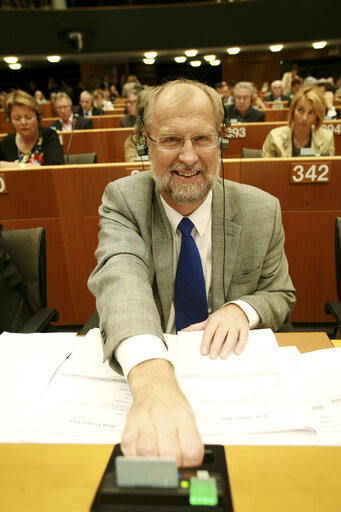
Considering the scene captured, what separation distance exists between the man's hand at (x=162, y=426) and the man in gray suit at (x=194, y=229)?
0.25 meters

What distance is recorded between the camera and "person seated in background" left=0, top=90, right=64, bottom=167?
289cm

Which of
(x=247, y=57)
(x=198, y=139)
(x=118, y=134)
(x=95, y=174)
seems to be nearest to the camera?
(x=198, y=139)

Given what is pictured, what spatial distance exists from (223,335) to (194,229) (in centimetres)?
47

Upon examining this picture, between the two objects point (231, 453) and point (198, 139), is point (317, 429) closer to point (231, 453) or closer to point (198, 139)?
point (231, 453)

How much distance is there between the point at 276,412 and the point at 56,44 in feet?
37.4

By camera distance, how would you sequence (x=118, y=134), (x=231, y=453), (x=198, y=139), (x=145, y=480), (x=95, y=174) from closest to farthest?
1. (x=145, y=480)
2. (x=231, y=453)
3. (x=198, y=139)
4. (x=95, y=174)
5. (x=118, y=134)

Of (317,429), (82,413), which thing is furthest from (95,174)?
(317,429)

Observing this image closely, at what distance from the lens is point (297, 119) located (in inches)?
116

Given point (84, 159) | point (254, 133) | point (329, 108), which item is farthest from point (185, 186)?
point (329, 108)

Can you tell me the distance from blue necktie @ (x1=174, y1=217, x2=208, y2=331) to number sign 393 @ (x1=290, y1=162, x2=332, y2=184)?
1.12 m

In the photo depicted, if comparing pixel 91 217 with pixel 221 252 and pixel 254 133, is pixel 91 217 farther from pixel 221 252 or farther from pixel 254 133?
pixel 254 133

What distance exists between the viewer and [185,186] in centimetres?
113

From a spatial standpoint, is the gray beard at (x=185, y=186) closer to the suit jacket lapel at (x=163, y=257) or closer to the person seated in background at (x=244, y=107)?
the suit jacket lapel at (x=163, y=257)

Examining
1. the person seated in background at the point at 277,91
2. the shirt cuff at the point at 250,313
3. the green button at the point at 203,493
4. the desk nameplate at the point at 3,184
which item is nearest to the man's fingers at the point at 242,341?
the shirt cuff at the point at 250,313
